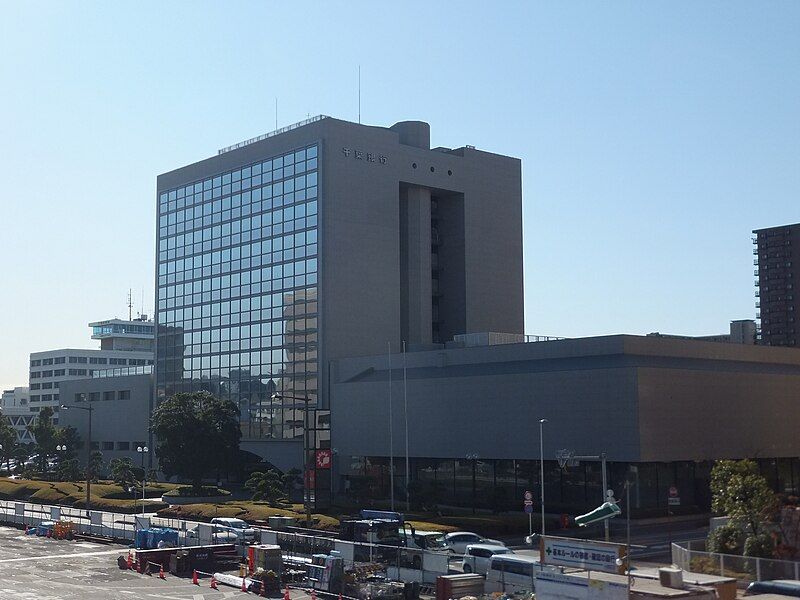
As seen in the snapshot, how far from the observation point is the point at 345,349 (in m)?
111

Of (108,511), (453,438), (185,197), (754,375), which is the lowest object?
(108,511)

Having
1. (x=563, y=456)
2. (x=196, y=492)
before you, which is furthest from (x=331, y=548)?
(x=196, y=492)

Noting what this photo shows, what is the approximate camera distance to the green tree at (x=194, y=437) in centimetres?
10538

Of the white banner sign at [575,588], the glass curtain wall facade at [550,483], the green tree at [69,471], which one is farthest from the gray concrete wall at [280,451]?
the white banner sign at [575,588]

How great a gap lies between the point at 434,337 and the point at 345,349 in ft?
56.8

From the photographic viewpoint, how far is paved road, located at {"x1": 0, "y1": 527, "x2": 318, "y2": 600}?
47188 mm

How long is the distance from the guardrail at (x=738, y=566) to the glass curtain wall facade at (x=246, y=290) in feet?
235

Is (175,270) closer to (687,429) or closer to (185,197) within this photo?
(185,197)

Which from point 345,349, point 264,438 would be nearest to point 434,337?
point 345,349

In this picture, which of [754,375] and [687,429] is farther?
[754,375]

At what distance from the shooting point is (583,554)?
33.9 metres

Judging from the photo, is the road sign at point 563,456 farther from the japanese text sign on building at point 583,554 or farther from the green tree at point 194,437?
the japanese text sign on building at point 583,554

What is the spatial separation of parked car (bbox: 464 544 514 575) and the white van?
173 cm

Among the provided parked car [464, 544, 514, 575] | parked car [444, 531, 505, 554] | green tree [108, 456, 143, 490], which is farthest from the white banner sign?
green tree [108, 456, 143, 490]
